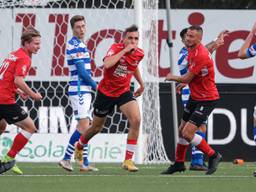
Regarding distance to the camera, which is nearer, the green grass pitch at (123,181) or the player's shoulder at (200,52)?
the green grass pitch at (123,181)

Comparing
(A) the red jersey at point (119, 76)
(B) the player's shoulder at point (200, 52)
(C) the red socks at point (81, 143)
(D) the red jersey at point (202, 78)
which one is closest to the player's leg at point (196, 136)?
(D) the red jersey at point (202, 78)

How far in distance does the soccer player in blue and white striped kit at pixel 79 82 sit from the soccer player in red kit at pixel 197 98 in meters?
1.33

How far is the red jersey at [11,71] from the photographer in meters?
11.8

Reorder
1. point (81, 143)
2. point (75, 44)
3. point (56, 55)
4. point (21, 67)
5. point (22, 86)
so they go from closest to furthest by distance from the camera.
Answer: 1. point (22, 86)
2. point (21, 67)
3. point (81, 143)
4. point (75, 44)
5. point (56, 55)

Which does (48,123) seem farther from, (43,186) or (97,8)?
(43,186)

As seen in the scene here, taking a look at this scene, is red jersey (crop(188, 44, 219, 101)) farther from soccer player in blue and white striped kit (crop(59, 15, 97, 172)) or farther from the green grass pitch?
soccer player in blue and white striped kit (crop(59, 15, 97, 172))

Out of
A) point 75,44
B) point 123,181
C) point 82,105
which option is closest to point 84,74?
point 75,44

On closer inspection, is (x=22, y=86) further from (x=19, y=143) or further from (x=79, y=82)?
(x=79, y=82)

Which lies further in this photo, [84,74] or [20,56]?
[84,74]

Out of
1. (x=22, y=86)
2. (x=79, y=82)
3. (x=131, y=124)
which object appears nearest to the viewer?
(x=22, y=86)

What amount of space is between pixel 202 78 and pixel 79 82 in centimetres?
179

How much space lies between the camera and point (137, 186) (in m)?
9.88

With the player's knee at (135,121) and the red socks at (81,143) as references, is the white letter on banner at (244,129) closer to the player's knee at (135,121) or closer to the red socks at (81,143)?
the red socks at (81,143)

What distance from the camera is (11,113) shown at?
1191 centimetres
